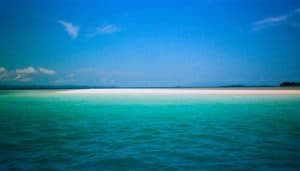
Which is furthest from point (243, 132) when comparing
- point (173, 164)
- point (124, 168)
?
point (124, 168)

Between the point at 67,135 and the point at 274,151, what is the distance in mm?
5828

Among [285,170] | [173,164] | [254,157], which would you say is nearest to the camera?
[285,170]

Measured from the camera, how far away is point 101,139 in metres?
7.13

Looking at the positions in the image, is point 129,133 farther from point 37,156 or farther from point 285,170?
point 285,170

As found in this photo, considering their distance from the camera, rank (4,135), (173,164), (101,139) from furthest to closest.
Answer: (4,135) < (101,139) < (173,164)

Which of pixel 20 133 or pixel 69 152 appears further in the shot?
pixel 20 133

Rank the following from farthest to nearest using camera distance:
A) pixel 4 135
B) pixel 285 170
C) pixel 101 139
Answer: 1. pixel 4 135
2. pixel 101 139
3. pixel 285 170

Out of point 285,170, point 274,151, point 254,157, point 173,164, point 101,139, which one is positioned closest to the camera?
point 285,170

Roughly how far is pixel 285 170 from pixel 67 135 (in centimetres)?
600

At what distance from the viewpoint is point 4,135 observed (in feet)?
25.3

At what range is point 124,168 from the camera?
4680 millimetres

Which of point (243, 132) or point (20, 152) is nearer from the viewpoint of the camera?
point (20, 152)

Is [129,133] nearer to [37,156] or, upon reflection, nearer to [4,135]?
[37,156]

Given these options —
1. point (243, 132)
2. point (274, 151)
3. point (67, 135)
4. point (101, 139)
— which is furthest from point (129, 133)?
point (274, 151)
